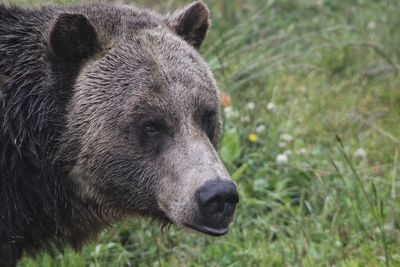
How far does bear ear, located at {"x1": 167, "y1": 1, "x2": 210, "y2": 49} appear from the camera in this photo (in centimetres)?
541

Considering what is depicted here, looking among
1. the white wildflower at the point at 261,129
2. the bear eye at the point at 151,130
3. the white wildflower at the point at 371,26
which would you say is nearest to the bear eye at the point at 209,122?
the bear eye at the point at 151,130

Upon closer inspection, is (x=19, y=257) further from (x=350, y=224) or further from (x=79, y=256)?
(x=350, y=224)

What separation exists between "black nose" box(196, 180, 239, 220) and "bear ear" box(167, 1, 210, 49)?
127 cm

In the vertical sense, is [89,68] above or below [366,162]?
above

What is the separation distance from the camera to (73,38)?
4898 millimetres

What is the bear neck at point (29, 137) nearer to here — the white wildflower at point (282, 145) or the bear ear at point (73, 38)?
the bear ear at point (73, 38)

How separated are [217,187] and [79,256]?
1.71 m

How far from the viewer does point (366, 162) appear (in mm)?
7078

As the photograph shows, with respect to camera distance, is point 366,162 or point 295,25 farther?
point 295,25

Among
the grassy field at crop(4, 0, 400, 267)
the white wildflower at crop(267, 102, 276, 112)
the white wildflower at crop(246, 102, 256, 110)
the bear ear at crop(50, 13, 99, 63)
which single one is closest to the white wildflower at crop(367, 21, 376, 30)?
the grassy field at crop(4, 0, 400, 267)

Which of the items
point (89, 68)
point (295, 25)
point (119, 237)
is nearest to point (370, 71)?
point (295, 25)

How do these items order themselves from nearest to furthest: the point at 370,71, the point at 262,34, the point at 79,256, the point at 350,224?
the point at 79,256 → the point at 350,224 → the point at 370,71 → the point at 262,34

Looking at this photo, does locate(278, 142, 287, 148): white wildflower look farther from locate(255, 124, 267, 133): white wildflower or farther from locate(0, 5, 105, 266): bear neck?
locate(0, 5, 105, 266): bear neck

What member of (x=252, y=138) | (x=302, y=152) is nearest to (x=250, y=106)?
(x=252, y=138)
